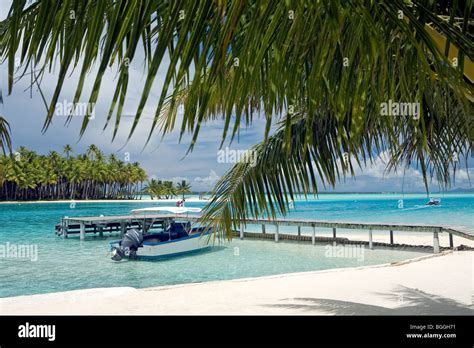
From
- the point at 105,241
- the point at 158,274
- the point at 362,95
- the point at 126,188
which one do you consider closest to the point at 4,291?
the point at 158,274

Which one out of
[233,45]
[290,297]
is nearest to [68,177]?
[290,297]

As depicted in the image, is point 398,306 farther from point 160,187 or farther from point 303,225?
→ point 160,187

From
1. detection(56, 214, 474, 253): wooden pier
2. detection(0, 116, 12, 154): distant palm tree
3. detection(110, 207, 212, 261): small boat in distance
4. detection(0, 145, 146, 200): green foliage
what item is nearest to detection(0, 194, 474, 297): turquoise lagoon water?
detection(110, 207, 212, 261): small boat in distance

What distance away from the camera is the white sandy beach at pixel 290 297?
703 centimetres

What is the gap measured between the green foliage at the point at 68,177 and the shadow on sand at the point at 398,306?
8839cm

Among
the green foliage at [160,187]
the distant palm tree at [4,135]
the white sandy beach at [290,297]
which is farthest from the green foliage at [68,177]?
the distant palm tree at [4,135]

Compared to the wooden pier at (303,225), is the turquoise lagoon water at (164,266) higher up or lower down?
lower down

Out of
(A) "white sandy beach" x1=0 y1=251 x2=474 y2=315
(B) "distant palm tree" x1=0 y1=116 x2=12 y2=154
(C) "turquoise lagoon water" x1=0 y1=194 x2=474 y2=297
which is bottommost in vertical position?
(C) "turquoise lagoon water" x1=0 y1=194 x2=474 y2=297

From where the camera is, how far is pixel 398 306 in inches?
276

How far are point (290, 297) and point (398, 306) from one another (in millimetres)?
2005

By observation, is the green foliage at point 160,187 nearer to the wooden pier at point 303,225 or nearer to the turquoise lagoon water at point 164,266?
the wooden pier at point 303,225

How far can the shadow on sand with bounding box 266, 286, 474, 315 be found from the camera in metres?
6.50

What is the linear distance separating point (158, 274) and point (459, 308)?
1342cm

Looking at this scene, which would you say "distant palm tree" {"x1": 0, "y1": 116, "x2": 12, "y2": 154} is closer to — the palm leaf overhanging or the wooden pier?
the palm leaf overhanging
